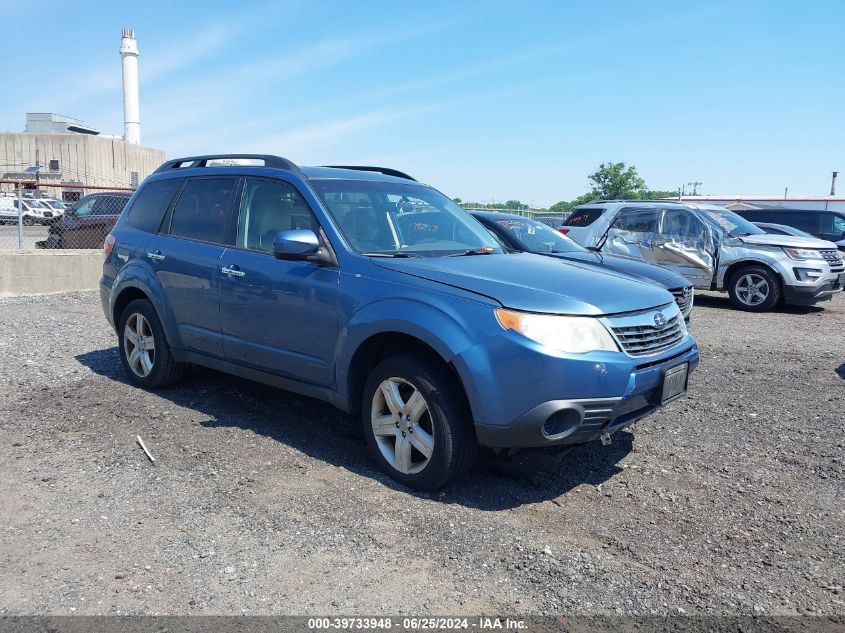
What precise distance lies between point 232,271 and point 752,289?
9.70 meters

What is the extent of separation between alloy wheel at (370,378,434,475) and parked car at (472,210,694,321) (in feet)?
13.8

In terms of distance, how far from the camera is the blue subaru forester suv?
12.1 ft

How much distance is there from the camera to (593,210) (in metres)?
13.0

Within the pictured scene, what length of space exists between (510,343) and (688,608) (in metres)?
1.43

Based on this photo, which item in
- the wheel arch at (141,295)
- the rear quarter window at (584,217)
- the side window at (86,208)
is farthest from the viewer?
the side window at (86,208)

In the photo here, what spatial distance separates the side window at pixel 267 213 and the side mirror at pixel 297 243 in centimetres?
29

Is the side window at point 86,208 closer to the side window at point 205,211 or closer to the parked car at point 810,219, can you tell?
the side window at point 205,211

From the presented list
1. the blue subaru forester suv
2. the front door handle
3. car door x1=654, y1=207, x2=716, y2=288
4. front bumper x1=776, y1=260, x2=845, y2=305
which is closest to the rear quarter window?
car door x1=654, y1=207, x2=716, y2=288

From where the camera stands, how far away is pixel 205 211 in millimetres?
5531

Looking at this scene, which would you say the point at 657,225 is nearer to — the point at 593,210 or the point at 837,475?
the point at 593,210

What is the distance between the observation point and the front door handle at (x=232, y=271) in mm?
4977

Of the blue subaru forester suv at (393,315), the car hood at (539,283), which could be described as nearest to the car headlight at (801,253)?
the blue subaru forester suv at (393,315)

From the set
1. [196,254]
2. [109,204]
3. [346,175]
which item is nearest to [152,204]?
[196,254]

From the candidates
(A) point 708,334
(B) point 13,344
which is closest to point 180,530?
(B) point 13,344
